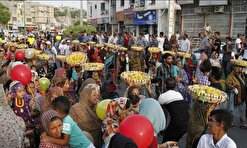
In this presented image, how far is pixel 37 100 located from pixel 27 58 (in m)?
3.76

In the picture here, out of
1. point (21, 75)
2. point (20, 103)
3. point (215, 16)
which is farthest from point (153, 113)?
point (215, 16)

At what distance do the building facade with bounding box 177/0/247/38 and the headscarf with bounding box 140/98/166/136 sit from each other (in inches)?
689

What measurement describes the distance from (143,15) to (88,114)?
2473 cm

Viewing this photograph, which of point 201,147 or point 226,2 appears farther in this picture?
point 226,2

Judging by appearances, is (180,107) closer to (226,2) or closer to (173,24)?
(226,2)

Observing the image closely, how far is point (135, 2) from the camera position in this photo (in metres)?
30.2

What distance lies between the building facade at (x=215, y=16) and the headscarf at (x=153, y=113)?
57.4 ft

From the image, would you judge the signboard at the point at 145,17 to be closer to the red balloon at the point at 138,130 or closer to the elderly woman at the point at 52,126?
the elderly woman at the point at 52,126

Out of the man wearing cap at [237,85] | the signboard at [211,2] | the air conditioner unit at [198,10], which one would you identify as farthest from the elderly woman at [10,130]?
the air conditioner unit at [198,10]

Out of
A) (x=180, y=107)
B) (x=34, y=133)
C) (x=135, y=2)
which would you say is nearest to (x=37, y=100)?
(x=34, y=133)

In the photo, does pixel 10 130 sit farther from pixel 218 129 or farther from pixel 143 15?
pixel 143 15

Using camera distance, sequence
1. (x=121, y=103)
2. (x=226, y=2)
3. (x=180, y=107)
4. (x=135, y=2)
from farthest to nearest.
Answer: (x=135, y=2), (x=226, y=2), (x=180, y=107), (x=121, y=103)

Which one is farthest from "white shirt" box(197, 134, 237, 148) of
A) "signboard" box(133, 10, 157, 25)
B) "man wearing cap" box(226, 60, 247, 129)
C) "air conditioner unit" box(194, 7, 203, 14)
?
"signboard" box(133, 10, 157, 25)

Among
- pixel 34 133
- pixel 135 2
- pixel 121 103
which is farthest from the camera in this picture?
pixel 135 2
